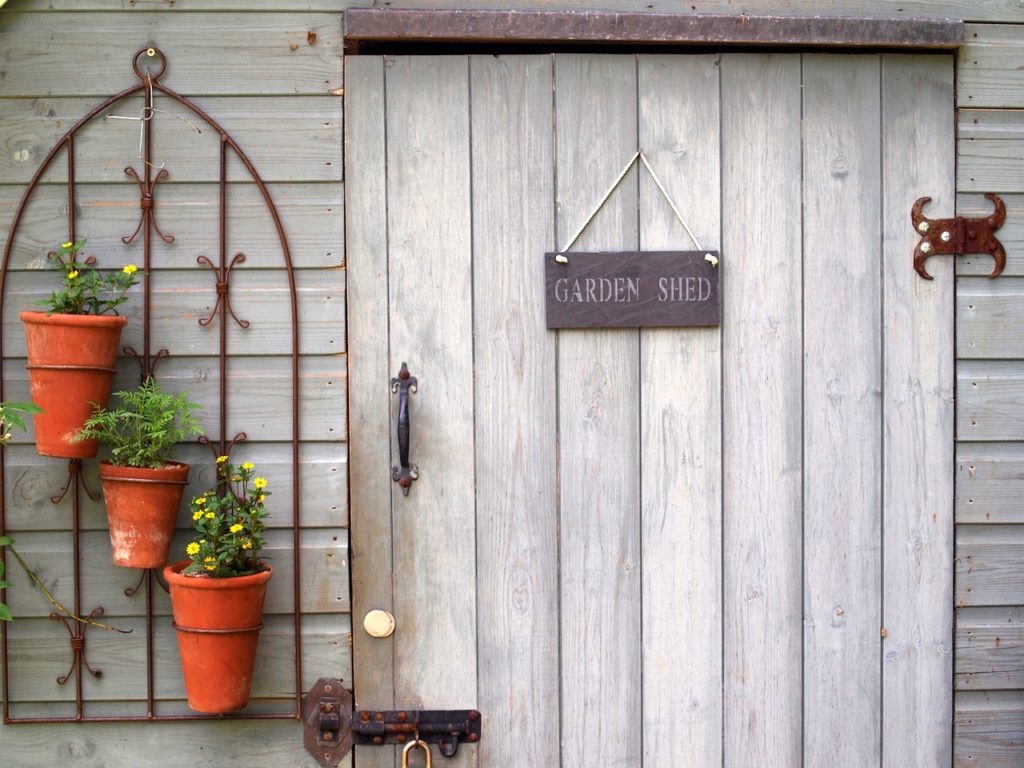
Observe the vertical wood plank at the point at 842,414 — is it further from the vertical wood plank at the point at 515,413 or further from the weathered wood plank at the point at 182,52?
the weathered wood plank at the point at 182,52

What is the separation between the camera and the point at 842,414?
7.57 ft

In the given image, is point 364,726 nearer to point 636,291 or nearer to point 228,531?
point 228,531

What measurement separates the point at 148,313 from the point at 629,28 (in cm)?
118

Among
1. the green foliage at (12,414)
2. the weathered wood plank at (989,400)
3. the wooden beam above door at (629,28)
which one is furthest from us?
the weathered wood plank at (989,400)

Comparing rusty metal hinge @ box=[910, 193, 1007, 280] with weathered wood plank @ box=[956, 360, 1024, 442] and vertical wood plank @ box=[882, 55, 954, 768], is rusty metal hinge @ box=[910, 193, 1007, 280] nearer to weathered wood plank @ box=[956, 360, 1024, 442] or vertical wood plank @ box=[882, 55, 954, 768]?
vertical wood plank @ box=[882, 55, 954, 768]

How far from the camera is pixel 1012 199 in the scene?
2309 mm

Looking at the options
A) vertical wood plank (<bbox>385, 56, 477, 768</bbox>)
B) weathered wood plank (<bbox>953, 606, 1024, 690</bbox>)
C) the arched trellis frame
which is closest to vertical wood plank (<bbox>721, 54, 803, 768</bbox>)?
weathered wood plank (<bbox>953, 606, 1024, 690</bbox>)

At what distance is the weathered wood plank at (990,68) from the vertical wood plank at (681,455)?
A: 0.55 metres

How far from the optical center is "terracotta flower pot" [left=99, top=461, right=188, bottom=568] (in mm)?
2086

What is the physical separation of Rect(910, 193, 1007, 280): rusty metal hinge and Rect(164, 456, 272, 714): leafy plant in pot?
1.49 m

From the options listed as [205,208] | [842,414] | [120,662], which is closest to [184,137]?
[205,208]

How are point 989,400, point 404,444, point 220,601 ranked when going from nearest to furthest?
point 220,601 → point 404,444 → point 989,400

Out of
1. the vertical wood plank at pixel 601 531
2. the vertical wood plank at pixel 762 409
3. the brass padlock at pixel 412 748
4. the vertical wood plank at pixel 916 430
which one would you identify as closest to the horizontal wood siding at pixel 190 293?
the brass padlock at pixel 412 748

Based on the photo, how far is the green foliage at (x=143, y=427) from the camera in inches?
82.7
